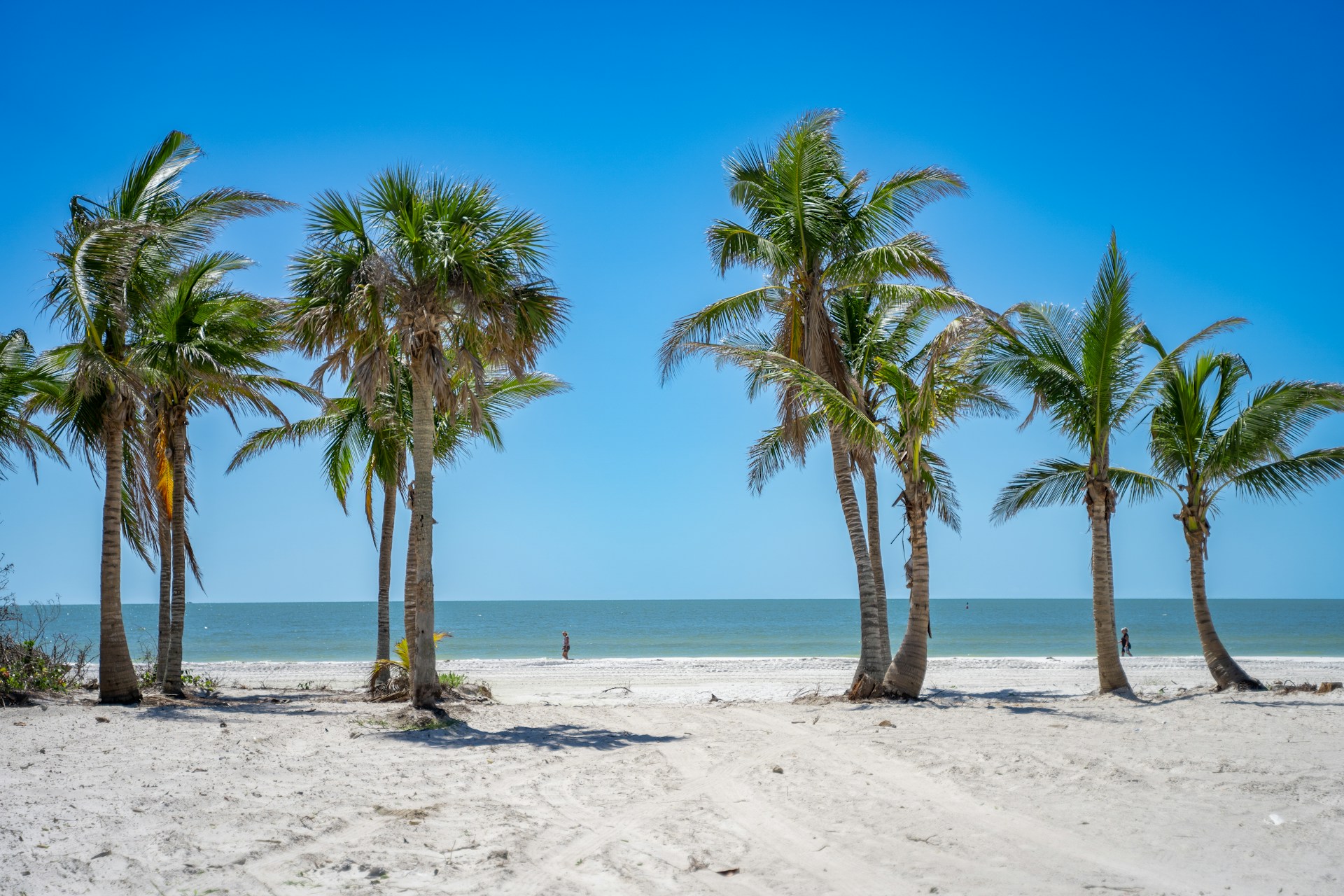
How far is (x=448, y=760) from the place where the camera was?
8234 millimetres

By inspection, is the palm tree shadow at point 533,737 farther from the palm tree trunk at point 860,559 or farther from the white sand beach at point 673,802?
the palm tree trunk at point 860,559

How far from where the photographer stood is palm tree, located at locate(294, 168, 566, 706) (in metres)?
11.3

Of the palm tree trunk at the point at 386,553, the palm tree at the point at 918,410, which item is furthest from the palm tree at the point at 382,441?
the palm tree at the point at 918,410

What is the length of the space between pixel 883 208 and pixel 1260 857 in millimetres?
12001

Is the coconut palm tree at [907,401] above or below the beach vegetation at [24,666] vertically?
above

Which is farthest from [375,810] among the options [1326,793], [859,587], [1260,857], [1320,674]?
[1320,674]

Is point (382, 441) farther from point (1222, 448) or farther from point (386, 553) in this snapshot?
point (1222, 448)

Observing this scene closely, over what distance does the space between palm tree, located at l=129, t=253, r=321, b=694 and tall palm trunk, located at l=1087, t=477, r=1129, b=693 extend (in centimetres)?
1311

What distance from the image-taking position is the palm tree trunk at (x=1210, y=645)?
14508mm

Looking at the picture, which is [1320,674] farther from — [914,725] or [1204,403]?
[914,725]

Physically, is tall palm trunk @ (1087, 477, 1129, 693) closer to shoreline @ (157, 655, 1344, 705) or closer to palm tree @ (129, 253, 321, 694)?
shoreline @ (157, 655, 1344, 705)

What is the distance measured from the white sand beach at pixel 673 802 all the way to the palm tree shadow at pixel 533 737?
0.06m

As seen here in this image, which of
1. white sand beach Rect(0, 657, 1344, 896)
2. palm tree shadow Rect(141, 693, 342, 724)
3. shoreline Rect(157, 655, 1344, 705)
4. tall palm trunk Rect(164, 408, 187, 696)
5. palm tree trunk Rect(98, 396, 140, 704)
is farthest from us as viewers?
shoreline Rect(157, 655, 1344, 705)

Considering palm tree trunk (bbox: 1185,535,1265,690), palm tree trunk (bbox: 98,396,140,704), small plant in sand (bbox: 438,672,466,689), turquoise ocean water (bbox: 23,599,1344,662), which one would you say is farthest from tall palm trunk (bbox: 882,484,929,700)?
turquoise ocean water (bbox: 23,599,1344,662)
